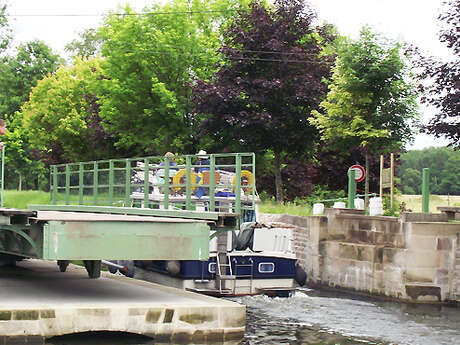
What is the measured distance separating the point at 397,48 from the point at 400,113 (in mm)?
2315

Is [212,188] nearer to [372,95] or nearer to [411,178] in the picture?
A: [372,95]

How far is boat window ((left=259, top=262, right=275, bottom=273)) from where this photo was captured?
69.7 feet

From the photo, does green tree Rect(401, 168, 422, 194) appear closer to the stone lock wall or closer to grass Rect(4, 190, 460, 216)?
grass Rect(4, 190, 460, 216)

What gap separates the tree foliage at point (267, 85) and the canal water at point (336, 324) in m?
13.5

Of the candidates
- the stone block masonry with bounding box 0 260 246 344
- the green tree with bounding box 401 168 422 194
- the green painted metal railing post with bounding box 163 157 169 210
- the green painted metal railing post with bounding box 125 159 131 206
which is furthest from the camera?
the green tree with bounding box 401 168 422 194

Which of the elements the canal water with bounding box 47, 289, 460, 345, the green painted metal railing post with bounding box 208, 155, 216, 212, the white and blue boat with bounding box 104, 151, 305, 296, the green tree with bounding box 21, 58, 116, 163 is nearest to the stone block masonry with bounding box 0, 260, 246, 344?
the canal water with bounding box 47, 289, 460, 345

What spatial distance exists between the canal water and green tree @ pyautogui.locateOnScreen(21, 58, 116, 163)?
2642cm

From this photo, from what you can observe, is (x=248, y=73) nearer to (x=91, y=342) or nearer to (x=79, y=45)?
(x=91, y=342)

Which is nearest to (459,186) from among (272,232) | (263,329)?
(272,232)

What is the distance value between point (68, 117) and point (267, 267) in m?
31.5

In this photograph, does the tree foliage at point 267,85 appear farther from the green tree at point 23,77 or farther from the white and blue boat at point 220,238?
the green tree at point 23,77

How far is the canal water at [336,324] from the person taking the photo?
16062mm

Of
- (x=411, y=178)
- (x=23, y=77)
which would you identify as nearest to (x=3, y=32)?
(x=23, y=77)

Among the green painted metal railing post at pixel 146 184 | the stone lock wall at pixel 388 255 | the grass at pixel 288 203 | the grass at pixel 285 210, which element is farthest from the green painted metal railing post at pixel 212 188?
the grass at pixel 285 210
